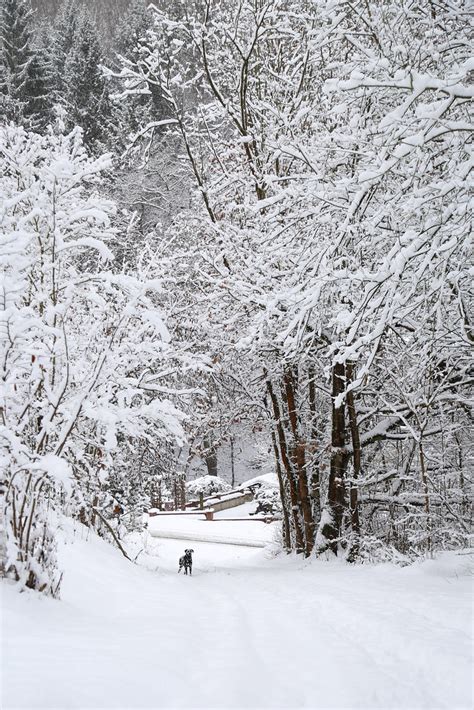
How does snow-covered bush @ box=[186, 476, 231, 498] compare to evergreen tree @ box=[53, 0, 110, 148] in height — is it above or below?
below

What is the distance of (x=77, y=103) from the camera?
35688 mm

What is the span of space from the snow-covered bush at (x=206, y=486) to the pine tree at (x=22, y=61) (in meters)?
26.2

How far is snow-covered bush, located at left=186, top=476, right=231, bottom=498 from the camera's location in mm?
33250

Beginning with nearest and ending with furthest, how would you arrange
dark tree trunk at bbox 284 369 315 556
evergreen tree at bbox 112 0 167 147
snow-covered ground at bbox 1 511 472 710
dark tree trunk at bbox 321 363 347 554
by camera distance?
snow-covered ground at bbox 1 511 472 710
dark tree trunk at bbox 321 363 347 554
dark tree trunk at bbox 284 369 315 556
evergreen tree at bbox 112 0 167 147

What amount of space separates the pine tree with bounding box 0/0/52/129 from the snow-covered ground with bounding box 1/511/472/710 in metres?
37.2

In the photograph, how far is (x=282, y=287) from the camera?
289 inches

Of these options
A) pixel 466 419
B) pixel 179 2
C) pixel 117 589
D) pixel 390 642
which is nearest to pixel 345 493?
pixel 466 419

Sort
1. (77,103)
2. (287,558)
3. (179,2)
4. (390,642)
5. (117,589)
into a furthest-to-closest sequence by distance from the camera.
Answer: (77,103), (287,558), (179,2), (117,589), (390,642)

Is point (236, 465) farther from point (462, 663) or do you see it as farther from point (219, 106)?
point (462, 663)

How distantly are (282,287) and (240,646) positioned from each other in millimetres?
4799

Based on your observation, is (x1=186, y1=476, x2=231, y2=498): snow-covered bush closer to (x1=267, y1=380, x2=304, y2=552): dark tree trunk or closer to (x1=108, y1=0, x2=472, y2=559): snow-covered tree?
(x1=108, y1=0, x2=472, y2=559): snow-covered tree

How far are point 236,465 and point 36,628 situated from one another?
145 ft

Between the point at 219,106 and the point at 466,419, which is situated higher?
the point at 219,106

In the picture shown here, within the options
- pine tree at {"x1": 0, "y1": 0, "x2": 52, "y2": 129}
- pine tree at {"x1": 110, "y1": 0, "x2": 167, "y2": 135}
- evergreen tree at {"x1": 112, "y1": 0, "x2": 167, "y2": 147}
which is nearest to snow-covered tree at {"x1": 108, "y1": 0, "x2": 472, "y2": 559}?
evergreen tree at {"x1": 112, "y1": 0, "x2": 167, "y2": 147}
